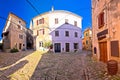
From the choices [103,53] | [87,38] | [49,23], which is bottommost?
[103,53]

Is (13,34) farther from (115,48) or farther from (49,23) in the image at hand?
(115,48)

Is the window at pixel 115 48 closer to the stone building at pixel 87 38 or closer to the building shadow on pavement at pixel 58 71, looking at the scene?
the building shadow on pavement at pixel 58 71

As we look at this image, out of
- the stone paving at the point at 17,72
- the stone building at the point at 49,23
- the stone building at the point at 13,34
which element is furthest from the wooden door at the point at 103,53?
the stone building at the point at 13,34

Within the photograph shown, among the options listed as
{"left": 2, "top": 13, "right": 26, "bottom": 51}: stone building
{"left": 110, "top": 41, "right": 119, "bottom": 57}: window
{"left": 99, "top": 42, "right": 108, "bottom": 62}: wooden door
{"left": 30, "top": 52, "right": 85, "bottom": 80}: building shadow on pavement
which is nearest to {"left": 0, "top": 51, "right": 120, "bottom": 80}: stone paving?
{"left": 30, "top": 52, "right": 85, "bottom": 80}: building shadow on pavement

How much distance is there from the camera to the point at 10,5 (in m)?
14.9

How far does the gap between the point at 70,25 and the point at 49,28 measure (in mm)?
4870

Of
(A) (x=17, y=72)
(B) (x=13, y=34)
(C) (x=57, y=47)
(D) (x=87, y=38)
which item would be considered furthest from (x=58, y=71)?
(D) (x=87, y=38)

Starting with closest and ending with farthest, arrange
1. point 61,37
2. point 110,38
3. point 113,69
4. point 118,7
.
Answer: point 113,69
point 118,7
point 110,38
point 61,37

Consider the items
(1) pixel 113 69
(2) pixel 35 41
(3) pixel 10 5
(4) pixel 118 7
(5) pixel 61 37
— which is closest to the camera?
(1) pixel 113 69

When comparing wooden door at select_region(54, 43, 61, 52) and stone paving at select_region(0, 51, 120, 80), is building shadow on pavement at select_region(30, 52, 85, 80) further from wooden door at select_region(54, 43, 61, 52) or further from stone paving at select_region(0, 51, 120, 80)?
wooden door at select_region(54, 43, 61, 52)

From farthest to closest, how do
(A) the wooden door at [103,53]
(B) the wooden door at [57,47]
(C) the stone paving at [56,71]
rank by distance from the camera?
(B) the wooden door at [57,47] → (A) the wooden door at [103,53] → (C) the stone paving at [56,71]

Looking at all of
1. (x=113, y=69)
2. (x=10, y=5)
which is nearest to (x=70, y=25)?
(x=10, y=5)

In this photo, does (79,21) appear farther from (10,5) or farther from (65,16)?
(10,5)

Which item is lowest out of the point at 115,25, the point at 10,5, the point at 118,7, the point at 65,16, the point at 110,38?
the point at 110,38
